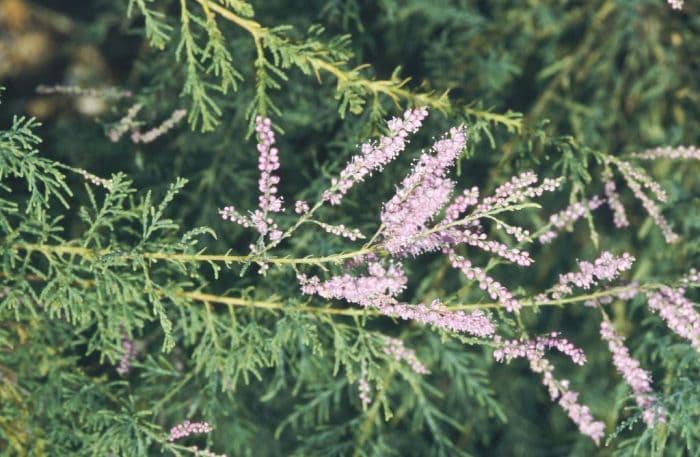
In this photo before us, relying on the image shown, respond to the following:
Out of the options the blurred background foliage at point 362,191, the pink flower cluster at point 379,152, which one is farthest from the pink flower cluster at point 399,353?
the pink flower cluster at point 379,152

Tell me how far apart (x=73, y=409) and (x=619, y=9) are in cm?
332

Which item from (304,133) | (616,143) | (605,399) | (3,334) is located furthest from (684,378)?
(3,334)

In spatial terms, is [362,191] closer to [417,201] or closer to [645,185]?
[645,185]

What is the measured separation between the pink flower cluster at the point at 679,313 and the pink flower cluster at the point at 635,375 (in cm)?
16

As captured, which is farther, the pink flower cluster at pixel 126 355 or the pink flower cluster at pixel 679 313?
the pink flower cluster at pixel 126 355

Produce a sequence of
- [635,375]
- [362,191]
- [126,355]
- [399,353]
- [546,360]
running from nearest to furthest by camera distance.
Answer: [546,360] → [635,375] → [399,353] → [126,355] → [362,191]

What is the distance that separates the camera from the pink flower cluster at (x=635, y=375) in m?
2.45

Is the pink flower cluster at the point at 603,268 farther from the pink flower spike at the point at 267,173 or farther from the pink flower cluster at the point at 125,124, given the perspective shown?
the pink flower cluster at the point at 125,124

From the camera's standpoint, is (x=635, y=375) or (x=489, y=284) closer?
(x=489, y=284)

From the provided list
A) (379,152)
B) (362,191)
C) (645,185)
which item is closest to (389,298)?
(379,152)

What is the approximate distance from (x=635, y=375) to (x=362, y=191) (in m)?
1.47

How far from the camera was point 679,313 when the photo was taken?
236 cm

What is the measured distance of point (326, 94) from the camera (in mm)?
3711

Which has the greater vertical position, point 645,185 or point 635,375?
point 645,185
